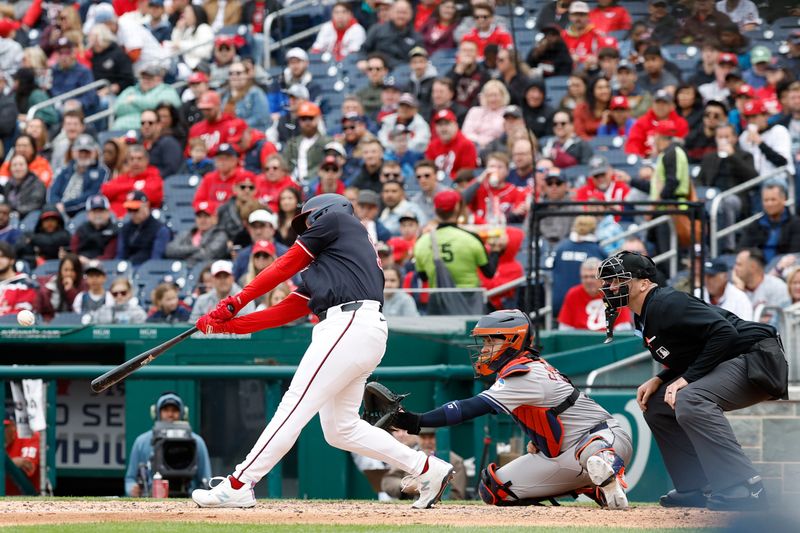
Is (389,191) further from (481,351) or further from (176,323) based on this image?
(481,351)

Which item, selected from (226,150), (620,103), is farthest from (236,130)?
(620,103)

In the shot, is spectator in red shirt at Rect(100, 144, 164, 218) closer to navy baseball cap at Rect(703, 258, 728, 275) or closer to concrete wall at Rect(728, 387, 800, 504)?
navy baseball cap at Rect(703, 258, 728, 275)

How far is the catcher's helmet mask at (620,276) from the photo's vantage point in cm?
700

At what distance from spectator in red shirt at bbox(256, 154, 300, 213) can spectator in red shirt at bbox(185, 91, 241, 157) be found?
3.99 feet

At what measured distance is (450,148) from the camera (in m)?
13.4

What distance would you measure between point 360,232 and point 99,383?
62.7 inches

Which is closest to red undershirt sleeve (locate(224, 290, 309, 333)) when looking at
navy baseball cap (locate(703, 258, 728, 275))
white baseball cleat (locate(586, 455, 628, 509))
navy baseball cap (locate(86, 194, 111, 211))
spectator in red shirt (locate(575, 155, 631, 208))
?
white baseball cleat (locate(586, 455, 628, 509))

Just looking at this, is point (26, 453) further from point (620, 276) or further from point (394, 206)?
point (620, 276)

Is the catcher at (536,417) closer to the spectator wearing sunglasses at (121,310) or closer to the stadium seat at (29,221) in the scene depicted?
the spectator wearing sunglasses at (121,310)

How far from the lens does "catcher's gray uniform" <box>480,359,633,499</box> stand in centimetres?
695

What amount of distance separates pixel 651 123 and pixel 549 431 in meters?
6.04

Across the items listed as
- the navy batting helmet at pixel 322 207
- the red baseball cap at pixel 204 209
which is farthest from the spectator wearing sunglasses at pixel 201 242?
the navy batting helmet at pixel 322 207

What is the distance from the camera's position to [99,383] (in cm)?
728

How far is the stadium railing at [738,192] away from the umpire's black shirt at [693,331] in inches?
164
